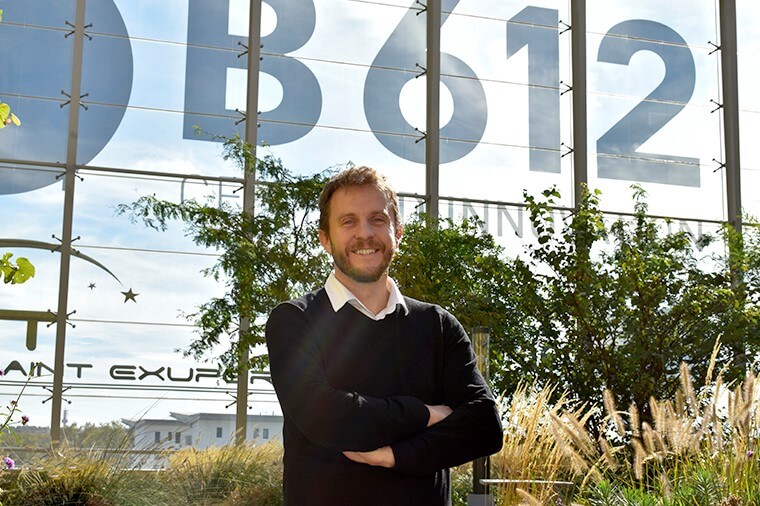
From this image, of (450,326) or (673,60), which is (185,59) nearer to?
(673,60)

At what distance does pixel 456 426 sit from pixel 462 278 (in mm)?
6008

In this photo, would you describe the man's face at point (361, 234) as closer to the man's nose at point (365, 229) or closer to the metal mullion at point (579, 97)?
the man's nose at point (365, 229)

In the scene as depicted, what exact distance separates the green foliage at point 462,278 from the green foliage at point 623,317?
0.55 feet

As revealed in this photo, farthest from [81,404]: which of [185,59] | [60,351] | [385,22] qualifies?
[385,22]

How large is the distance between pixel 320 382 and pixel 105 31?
307 inches

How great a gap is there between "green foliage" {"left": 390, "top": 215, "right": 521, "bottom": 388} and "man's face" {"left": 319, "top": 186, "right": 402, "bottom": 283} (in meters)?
5.03

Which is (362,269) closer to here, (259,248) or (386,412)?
(386,412)

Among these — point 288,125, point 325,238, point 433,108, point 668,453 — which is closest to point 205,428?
point 288,125

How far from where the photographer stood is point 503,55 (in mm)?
10141

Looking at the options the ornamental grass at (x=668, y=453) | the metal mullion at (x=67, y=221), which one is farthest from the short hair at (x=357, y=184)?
the metal mullion at (x=67, y=221)

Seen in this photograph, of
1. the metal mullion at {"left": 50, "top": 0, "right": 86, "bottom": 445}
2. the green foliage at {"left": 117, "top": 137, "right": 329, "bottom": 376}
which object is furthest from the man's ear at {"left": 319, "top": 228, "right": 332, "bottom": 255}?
the metal mullion at {"left": 50, "top": 0, "right": 86, "bottom": 445}

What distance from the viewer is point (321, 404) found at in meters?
1.81

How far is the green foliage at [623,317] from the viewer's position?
278 inches

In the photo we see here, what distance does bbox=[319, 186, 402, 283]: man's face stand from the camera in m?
1.94
